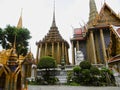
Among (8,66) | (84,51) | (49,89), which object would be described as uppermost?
(84,51)

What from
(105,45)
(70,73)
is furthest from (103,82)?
(105,45)

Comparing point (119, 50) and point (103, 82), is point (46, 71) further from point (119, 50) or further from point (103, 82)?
point (119, 50)

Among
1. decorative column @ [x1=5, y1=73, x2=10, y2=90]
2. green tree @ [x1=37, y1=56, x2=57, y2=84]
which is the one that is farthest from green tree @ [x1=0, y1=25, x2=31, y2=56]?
decorative column @ [x1=5, y1=73, x2=10, y2=90]

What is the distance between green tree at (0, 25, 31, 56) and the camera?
21267 mm

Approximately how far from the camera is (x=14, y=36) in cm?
2162

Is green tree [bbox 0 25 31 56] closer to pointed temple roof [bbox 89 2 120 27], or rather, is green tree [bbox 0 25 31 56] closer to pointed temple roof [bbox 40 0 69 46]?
pointed temple roof [bbox 40 0 69 46]

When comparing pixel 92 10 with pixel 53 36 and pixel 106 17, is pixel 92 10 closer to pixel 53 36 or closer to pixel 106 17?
pixel 53 36

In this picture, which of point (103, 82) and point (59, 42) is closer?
point (103, 82)

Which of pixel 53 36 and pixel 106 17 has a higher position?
pixel 106 17

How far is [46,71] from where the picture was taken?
16.3 meters

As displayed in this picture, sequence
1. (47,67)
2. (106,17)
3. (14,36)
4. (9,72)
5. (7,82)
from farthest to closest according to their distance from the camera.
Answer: (14,36), (106,17), (47,67), (9,72), (7,82)

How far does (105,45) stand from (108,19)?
148 inches

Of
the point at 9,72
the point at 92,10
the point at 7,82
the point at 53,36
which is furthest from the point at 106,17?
the point at 7,82

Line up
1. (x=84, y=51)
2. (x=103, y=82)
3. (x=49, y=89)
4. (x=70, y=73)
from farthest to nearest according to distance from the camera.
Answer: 1. (x=84, y=51)
2. (x=70, y=73)
3. (x=103, y=82)
4. (x=49, y=89)
